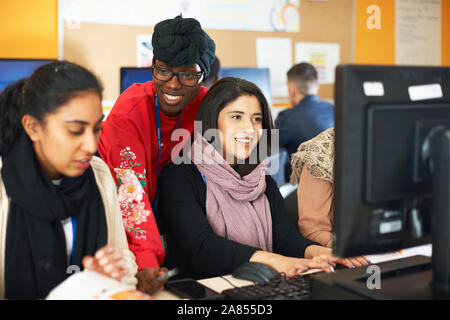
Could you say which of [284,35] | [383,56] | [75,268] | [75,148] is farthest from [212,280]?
[383,56]

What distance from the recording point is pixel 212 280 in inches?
53.2

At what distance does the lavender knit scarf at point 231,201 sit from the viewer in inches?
69.9

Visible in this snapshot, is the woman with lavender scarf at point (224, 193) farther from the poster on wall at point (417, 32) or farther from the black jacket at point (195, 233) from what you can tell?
the poster on wall at point (417, 32)

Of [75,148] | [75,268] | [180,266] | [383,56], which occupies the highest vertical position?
[383,56]

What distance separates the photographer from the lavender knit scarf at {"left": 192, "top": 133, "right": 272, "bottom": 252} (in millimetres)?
1774

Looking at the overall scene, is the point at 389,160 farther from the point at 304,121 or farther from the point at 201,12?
the point at 201,12

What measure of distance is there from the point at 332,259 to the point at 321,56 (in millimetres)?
3484

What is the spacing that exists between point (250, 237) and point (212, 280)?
1.51ft

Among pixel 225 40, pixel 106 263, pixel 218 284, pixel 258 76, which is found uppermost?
pixel 225 40

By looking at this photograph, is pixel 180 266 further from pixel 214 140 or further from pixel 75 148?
pixel 75 148

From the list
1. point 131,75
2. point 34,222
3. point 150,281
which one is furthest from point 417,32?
point 34,222

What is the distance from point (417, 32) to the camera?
511 centimetres

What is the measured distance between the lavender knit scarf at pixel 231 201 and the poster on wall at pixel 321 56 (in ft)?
9.71

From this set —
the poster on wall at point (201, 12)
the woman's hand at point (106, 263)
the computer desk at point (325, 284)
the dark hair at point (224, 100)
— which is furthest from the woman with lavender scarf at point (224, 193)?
the poster on wall at point (201, 12)
